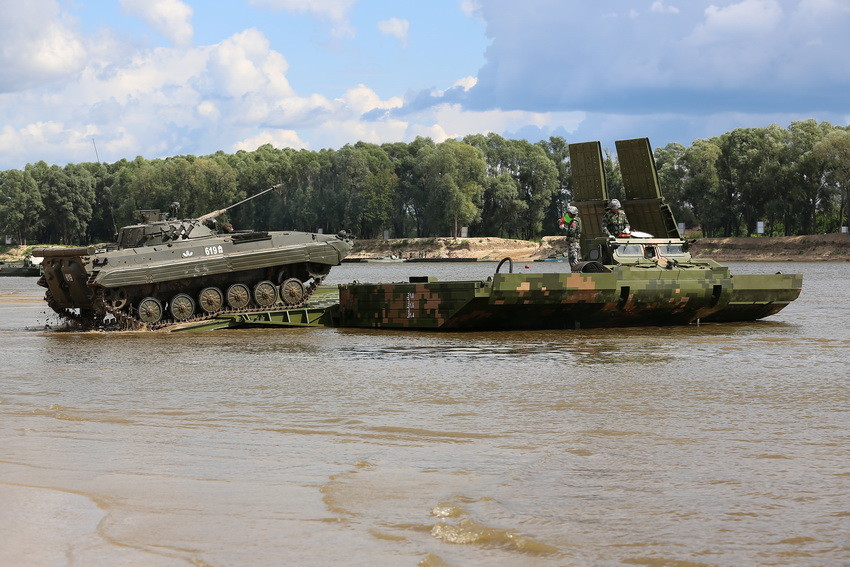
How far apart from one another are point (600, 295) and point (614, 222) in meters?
2.40

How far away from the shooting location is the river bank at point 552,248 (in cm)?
7981

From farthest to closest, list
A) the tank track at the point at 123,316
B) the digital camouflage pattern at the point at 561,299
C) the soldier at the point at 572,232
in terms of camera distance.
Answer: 1. the soldier at the point at 572,232
2. the tank track at the point at 123,316
3. the digital camouflage pattern at the point at 561,299

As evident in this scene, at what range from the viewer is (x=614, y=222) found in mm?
21703

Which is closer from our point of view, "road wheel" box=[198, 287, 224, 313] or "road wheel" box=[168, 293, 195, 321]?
"road wheel" box=[168, 293, 195, 321]

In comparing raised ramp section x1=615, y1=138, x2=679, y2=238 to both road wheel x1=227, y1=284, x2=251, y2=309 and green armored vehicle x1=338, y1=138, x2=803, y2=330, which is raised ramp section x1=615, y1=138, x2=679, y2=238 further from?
road wheel x1=227, y1=284, x2=251, y2=309

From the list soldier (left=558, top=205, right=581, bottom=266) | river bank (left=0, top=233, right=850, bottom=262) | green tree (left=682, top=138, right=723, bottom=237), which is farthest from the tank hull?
green tree (left=682, top=138, right=723, bottom=237)

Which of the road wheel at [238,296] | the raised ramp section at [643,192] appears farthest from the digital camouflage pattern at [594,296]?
the road wheel at [238,296]

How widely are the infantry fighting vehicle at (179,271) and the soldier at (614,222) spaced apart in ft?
20.8

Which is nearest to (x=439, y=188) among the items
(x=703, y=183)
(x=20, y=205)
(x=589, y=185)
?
(x=703, y=183)

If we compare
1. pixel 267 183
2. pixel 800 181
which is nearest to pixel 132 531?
pixel 800 181

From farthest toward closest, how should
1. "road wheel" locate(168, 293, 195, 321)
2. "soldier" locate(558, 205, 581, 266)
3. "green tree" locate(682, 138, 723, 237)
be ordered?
"green tree" locate(682, 138, 723, 237)
"road wheel" locate(168, 293, 195, 321)
"soldier" locate(558, 205, 581, 266)

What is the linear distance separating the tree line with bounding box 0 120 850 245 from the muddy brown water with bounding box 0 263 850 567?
69.1 metres

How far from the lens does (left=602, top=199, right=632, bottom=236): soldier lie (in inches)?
855

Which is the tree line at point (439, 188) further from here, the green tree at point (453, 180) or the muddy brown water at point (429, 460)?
the muddy brown water at point (429, 460)
